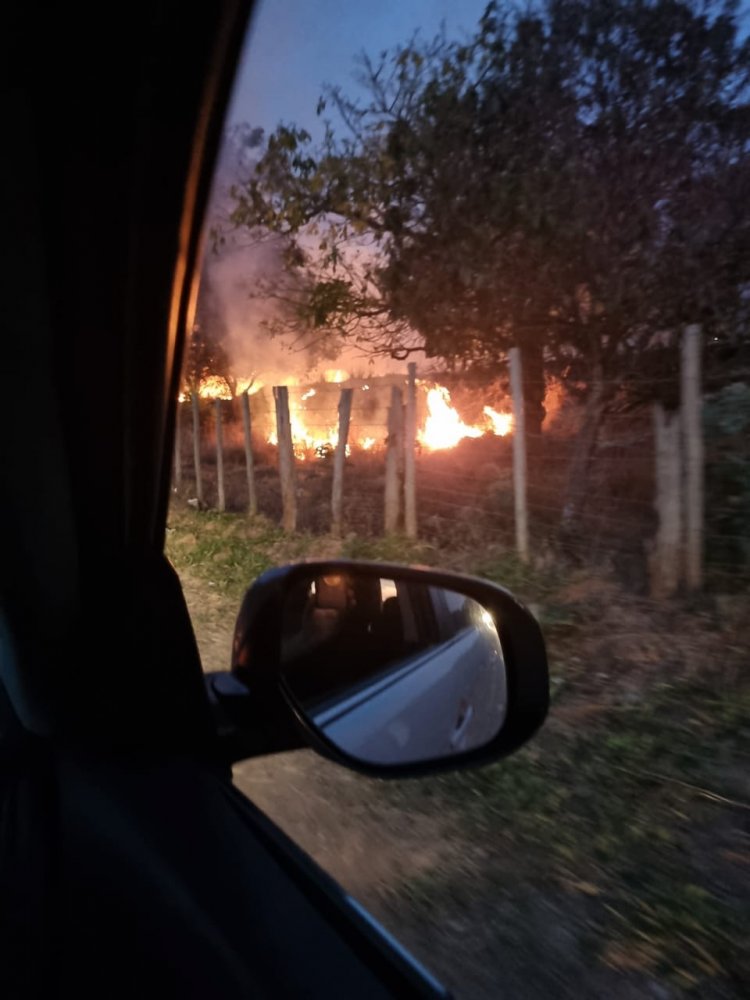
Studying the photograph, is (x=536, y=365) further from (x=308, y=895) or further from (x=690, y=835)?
(x=308, y=895)

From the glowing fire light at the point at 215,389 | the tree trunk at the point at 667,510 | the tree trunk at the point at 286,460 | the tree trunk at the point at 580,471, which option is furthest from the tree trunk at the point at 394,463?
the glowing fire light at the point at 215,389

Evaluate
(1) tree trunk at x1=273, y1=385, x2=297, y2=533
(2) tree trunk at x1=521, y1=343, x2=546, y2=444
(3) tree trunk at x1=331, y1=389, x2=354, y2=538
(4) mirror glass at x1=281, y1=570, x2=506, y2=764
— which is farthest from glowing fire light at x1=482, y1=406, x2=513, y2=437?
(4) mirror glass at x1=281, y1=570, x2=506, y2=764

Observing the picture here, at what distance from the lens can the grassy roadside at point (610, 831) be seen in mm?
2758

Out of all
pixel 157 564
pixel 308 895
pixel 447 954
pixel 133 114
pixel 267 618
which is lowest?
pixel 447 954

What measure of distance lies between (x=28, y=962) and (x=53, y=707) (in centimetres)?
63

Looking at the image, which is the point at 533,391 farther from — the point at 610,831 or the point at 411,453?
the point at 610,831

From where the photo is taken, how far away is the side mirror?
6.96 ft

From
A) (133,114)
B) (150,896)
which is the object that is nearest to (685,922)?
(150,896)

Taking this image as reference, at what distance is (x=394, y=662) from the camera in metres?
2.48

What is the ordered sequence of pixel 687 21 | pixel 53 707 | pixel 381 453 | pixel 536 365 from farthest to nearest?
pixel 381 453 → pixel 536 365 → pixel 687 21 → pixel 53 707

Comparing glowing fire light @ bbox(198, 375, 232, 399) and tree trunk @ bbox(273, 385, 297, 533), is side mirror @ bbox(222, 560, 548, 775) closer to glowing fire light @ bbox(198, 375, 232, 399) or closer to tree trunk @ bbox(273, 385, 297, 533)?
tree trunk @ bbox(273, 385, 297, 533)

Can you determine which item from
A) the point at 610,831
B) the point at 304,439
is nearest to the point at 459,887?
the point at 610,831

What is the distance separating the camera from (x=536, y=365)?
10.0m

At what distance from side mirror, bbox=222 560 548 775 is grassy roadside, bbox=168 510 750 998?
34.8 inches
